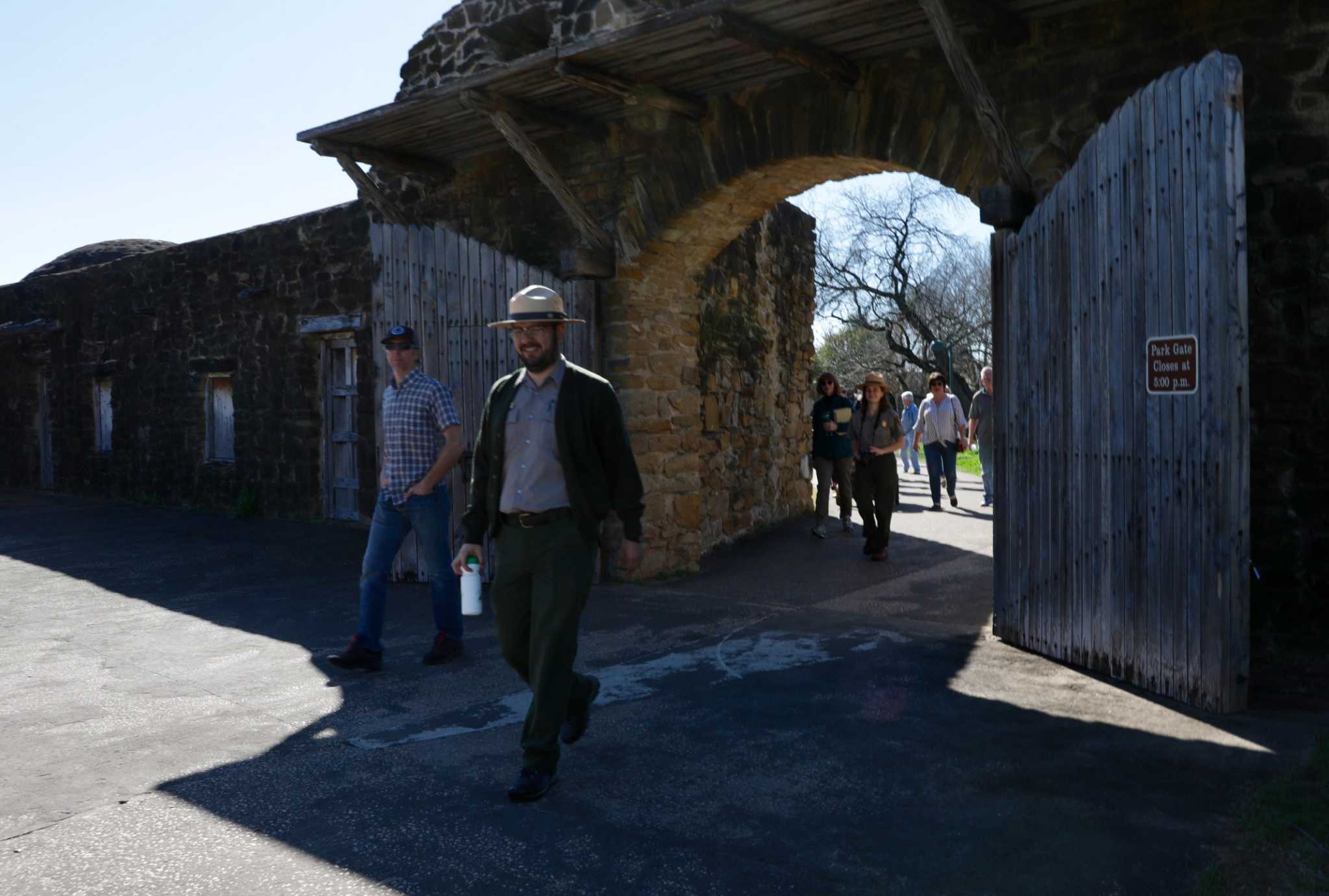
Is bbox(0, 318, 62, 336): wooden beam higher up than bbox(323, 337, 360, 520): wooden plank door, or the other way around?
bbox(0, 318, 62, 336): wooden beam

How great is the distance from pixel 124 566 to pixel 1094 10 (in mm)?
8491

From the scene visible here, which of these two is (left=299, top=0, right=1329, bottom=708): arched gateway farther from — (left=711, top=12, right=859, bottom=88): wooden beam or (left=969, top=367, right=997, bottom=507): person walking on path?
(left=969, top=367, right=997, bottom=507): person walking on path

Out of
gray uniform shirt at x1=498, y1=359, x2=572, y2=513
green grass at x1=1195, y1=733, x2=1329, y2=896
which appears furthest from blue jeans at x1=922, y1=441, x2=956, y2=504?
gray uniform shirt at x1=498, y1=359, x2=572, y2=513

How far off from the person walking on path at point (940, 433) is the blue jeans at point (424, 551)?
736 cm

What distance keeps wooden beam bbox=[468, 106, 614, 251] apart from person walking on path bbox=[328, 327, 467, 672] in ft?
7.92

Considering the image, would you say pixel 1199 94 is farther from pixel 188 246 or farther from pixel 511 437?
pixel 188 246

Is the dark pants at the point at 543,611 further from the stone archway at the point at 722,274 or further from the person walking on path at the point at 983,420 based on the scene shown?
the person walking on path at the point at 983,420

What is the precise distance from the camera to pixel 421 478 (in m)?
5.70

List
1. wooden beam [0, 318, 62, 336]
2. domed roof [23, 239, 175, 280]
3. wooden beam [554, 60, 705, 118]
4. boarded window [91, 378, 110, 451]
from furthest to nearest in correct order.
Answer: domed roof [23, 239, 175, 280], wooden beam [0, 318, 62, 336], boarded window [91, 378, 110, 451], wooden beam [554, 60, 705, 118]

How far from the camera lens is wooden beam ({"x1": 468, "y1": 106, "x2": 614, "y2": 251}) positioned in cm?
760

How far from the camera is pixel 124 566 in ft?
31.0

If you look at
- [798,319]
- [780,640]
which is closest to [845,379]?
[798,319]

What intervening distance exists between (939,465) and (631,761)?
9.36 meters

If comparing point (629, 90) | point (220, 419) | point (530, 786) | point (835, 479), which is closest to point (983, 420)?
point (835, 479)
